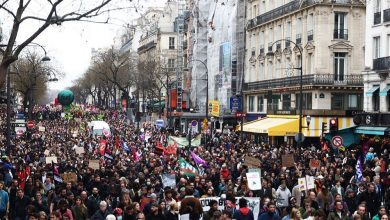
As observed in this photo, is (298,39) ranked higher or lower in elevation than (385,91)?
higher

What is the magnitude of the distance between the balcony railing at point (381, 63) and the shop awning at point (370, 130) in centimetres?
301

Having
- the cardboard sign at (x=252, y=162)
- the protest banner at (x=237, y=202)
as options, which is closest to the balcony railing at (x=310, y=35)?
the cardboard sign at (x=252, y=162)

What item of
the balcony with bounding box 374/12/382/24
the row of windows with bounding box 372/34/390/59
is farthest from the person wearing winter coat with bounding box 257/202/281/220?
the balcony with bounding box 374/12/382/24

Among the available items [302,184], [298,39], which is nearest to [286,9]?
[298,39]

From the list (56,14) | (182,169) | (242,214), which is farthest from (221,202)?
(182,169)

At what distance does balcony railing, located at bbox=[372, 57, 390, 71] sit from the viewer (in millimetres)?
40719

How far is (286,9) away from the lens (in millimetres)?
54031

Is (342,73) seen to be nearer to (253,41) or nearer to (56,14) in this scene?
(253,41)

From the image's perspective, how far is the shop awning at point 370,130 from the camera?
40.1m

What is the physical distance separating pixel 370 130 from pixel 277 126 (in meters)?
8.32

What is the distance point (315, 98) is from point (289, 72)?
13.6 ft

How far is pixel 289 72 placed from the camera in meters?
53.4

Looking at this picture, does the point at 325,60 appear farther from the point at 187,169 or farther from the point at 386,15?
the point at 187,169

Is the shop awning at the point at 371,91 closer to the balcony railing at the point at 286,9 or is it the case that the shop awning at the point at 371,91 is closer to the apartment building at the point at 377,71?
the apartment building at the point at 377,71
